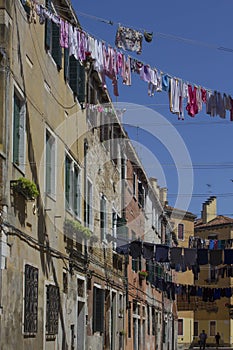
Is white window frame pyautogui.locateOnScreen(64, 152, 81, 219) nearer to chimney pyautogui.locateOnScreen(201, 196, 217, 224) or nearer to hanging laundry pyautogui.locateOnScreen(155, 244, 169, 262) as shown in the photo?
hanging laundry pyautogui.locateOnScreen(155, 244, 169, 262)

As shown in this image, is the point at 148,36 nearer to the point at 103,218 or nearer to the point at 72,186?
the point at 72,186

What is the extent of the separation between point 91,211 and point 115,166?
274 inches

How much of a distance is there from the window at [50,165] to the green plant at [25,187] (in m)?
2.86

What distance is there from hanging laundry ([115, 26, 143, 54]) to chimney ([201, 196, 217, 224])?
6454 cm

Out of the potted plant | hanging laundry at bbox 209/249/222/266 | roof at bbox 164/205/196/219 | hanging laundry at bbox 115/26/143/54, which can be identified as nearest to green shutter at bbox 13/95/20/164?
hanging laundry at bbox 115/26/143/54

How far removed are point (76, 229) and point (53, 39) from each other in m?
5.39

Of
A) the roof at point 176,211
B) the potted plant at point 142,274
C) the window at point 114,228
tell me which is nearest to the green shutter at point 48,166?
the window at point 114,228

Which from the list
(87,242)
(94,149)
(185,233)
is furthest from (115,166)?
(185,233)

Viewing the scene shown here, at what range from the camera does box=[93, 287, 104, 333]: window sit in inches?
1060

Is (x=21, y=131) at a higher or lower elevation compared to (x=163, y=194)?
lower

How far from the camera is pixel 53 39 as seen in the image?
20797mm

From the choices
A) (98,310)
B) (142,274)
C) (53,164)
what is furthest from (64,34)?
(142,274)

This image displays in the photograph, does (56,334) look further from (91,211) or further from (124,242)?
(124,242)

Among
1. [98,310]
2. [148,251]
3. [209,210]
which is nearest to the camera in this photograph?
[98,310]
